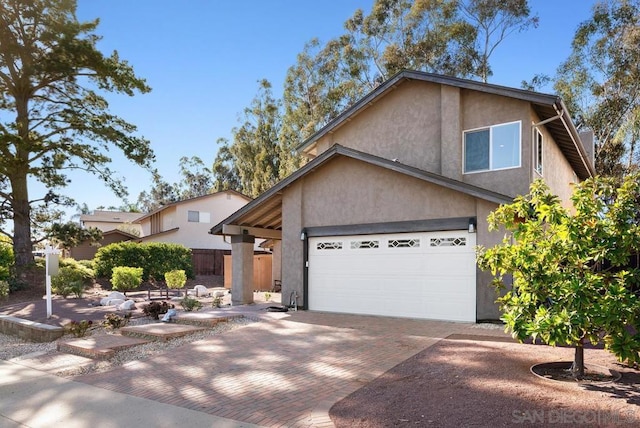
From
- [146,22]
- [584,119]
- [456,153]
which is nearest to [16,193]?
[146,22]

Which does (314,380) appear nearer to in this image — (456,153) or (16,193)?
(456,153)

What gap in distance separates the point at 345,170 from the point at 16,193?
18336mm

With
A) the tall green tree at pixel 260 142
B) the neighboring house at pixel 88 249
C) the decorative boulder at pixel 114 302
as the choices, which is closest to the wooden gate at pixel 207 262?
the neighboring house at pixel 88 249

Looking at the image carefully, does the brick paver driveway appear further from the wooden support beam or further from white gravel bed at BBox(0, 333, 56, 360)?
the wooden support beam

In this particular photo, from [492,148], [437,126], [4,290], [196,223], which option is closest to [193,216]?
[196,223]

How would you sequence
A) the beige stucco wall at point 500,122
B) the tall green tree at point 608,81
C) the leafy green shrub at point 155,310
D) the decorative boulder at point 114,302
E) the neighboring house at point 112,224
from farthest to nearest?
the neighboring house at point 112,224 → the tall green tree at point 608,81 → the decorative boulder at point 114,302 → the leafy green shrub at point 155,310 → the beige stucco wall at point 500,122

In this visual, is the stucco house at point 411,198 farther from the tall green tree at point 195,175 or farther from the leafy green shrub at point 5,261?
the tall green tree at point 195,175

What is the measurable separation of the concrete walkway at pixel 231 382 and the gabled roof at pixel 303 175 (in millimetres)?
Result: 3368

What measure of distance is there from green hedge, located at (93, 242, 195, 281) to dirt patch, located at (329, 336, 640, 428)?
73.0 ft

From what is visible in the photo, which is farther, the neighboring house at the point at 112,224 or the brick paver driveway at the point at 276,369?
the neighboring house at the point at 112,224

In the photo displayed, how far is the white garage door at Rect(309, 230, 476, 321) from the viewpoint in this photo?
462 inches

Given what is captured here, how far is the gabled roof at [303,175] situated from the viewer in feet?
37.1

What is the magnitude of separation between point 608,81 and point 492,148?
63.8 feet

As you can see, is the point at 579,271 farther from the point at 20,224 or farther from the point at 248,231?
the point at 20,224
